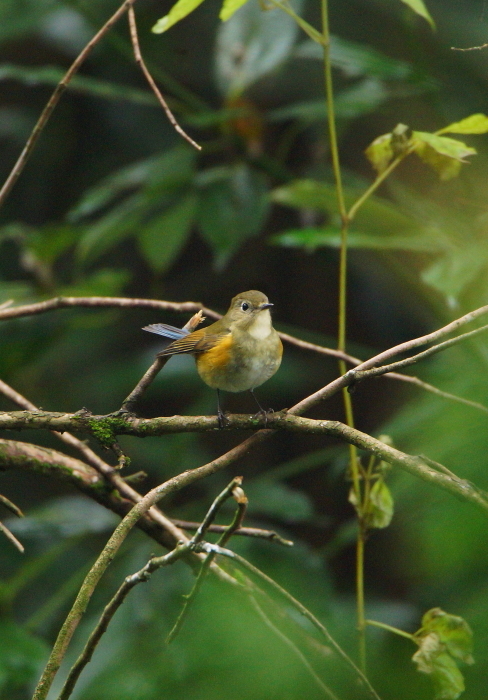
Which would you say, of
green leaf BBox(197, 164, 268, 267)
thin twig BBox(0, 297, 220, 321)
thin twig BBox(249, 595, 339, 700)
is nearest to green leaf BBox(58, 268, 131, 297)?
green leaf BBox(197, 164, 268, 267)

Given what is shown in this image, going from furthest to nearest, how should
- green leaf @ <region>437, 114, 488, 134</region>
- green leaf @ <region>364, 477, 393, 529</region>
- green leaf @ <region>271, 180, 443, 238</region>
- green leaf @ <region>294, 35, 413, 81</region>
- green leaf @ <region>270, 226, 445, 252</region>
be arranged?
green leaf @ <region>294, 35, 413, 81</region>, green leaf @ <region>271, 180, 443, 238</region>, green leaf @ <region>270, 226, 445, 252</region>, green leaf @ <region>364, 477, 393, 529</region>, green leaf @ <region>437, 114, 488, 134</region>

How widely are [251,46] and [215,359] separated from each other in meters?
1.78

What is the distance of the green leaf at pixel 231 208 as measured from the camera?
323 centimetres

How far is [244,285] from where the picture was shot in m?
4.85

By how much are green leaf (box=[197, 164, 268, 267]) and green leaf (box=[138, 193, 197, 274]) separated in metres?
0.07

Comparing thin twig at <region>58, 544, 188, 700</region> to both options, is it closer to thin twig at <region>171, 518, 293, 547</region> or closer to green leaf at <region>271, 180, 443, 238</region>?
thin twig at <region>171, 518, 293, 547</region>

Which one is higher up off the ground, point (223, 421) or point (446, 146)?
point (446, 146)

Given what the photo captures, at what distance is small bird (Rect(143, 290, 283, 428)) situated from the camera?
2277 millimetres

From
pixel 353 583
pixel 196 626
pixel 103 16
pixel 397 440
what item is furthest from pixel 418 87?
pixel 196 626

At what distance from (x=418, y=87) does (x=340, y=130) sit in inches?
19.8

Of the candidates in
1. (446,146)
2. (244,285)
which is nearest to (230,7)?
(446,146)

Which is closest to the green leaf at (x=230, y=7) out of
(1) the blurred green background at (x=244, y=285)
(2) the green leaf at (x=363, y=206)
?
(1) the blurred green background at (x=244, y=285)

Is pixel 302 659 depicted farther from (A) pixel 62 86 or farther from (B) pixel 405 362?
(A) pixel 62 86

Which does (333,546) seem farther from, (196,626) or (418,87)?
(196,626)
